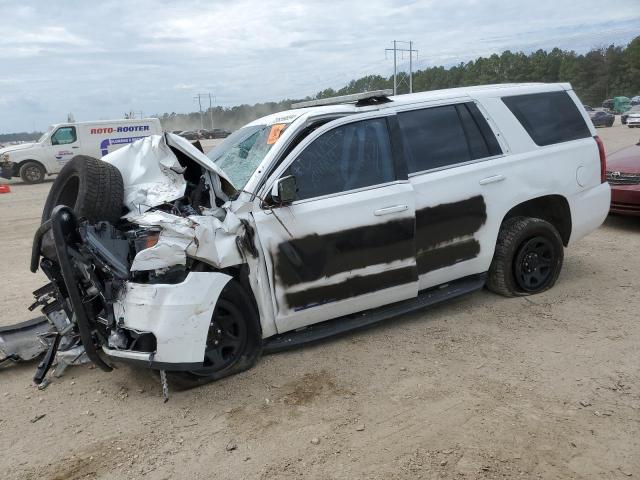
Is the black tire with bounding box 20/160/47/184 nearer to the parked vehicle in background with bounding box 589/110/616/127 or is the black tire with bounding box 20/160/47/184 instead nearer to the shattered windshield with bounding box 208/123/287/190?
the shattered windshield with bounding box 208/123/287/190

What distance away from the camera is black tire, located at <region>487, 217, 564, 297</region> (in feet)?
15.9

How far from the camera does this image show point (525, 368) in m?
3.78

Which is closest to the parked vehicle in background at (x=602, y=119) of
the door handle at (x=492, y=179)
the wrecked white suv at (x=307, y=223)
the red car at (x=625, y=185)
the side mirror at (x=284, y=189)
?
the red car at (x=625, y=185)

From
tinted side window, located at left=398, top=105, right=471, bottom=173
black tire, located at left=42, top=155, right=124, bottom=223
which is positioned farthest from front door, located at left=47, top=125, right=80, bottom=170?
tinted side window, located at left=398, top=105, right=471, bottom=173

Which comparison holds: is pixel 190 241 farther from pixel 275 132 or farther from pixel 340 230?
pixel 275 132

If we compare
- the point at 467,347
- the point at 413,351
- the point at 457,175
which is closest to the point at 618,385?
the point at 467,347

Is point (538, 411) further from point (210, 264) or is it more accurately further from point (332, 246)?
point (210, 264)

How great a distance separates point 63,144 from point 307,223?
1825 cm

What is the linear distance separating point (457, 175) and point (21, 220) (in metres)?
9.87

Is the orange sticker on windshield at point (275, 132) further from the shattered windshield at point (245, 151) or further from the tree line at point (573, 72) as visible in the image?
the tree line at point (573, 72)

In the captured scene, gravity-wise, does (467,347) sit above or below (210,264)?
below

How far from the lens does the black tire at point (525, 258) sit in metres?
4.84

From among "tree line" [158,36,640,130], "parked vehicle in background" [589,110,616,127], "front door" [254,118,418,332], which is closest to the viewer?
"front door" [254,118,418,332]

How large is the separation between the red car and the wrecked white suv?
2649 mm
